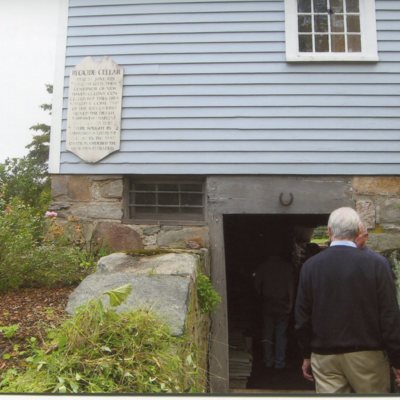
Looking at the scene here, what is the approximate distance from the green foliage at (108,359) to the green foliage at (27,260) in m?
1.74

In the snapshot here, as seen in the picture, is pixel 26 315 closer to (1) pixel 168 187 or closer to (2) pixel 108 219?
(2) pixel 108 219

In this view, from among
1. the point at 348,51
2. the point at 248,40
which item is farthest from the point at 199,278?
the point at 348,51

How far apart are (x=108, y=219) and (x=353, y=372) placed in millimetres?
3276

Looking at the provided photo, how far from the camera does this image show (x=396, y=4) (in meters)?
4.98

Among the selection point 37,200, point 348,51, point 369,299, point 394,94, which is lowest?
point 369,299

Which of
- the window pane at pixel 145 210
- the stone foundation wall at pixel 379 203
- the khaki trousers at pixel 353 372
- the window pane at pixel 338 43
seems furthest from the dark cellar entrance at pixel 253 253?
the khaki trousers at pixel 353 372

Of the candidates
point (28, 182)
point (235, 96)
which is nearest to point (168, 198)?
point (235, 96)

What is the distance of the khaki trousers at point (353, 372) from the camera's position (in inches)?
95.2

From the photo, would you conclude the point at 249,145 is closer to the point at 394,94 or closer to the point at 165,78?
the point at 165,78

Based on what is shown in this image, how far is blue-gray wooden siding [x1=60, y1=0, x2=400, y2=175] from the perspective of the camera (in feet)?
16.1

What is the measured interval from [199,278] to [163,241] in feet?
4.64

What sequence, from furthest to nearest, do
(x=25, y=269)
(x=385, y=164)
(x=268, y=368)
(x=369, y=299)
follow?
(x=268, y=368) → (x=385, y=164) → (x=25, y=269) → (x=369, y=299)

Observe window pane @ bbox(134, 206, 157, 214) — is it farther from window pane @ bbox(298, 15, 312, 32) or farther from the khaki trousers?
the khaki trousers

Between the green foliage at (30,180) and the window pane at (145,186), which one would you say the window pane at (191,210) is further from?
the green foliage at (30,180)
